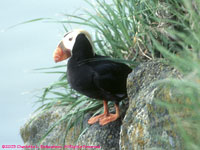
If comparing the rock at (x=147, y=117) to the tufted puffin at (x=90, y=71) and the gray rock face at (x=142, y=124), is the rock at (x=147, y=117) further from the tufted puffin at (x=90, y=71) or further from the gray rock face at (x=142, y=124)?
the tufted puffin at (x=90, y=71)

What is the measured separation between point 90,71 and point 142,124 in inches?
35.9

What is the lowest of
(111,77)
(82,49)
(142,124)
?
(142,124)

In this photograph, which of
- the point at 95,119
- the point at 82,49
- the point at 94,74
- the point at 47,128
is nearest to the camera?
the point at 94,74

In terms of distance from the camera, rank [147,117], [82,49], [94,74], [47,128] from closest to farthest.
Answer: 1. [147,117]
2. [94,74]
3. [82,49]
4. [47,128]

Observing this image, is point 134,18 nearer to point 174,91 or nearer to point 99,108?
point 99,108

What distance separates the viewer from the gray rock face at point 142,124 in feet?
8.36

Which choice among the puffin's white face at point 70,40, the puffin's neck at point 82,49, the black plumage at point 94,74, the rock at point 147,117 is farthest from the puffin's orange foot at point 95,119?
the rock at point 147,117

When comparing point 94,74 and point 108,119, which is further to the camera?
point 108,119

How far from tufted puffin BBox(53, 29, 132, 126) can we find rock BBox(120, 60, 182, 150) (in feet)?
1.28

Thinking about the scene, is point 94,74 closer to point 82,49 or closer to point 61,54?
point 82,49

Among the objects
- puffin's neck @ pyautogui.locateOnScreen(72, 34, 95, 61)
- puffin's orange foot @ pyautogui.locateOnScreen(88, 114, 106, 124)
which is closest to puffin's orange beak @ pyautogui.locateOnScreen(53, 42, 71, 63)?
puffin's neck @ pyautogui.locateOnScreen(72, 34, 95, 61)

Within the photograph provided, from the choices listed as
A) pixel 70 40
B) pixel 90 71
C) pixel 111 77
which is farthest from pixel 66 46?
pixel 111 77

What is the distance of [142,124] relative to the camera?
2879 mm

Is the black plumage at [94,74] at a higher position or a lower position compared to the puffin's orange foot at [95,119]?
higher
